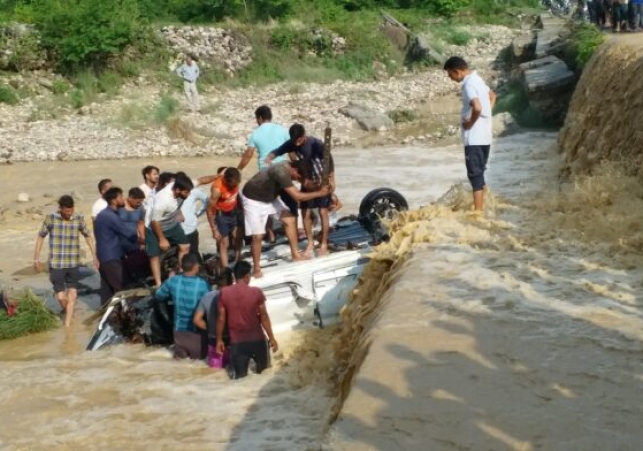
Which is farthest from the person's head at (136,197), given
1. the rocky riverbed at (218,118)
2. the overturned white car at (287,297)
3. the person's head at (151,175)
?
the rocky riverbed at (218,118)

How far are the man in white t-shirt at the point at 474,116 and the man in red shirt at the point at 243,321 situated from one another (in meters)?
2.61

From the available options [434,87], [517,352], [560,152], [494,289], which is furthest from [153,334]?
[434,87]

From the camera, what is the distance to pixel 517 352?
6.26 metres

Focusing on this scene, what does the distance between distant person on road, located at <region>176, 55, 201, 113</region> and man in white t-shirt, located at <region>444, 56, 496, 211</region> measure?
19.0 m

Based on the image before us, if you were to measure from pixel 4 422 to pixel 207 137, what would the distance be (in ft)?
58.7

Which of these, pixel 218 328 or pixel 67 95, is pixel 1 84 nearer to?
pixel 67 95

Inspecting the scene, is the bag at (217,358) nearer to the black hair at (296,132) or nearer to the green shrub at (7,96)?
the black hair at (296,132)

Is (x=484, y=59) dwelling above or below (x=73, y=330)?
above

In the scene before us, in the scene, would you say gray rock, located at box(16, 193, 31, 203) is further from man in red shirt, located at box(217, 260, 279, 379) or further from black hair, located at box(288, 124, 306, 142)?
man in red shirt, located at box(217, 260, 279, 379)

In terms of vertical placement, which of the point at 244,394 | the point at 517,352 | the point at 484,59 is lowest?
the point at 244,394

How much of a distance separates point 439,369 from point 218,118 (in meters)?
22.3

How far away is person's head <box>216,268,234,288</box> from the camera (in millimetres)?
9094

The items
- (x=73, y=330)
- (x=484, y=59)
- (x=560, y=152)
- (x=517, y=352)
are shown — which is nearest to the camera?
(x=517, y=352)

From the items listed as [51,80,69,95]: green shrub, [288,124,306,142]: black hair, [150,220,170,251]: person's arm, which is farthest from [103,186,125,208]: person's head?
[51,80,69,95]: green shrub
